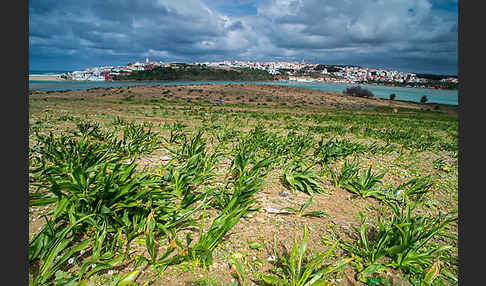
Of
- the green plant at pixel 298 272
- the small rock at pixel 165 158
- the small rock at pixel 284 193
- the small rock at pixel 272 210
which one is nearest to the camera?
the green plant at pixel 298 272

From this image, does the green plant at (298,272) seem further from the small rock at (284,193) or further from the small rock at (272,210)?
the small rock at (284,193)

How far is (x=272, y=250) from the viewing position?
8.01ft

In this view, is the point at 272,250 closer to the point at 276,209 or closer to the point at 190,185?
the point at 276,209

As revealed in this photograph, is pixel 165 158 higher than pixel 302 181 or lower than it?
higher

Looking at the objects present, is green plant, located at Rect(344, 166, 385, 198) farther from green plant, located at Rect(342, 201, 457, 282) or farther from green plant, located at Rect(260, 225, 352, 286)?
green plant, located at Rect(260, 225, 352, 286)

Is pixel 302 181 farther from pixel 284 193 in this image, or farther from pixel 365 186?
pixel 365 186

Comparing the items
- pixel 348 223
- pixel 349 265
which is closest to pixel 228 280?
pixel 349 265

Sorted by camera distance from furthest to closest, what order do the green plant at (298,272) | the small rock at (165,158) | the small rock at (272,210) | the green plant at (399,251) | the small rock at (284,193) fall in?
1. the small rock at (165,158)
2. the small rock at (284,193)
3. the small rock at (272,210)
4. the green plant at (399,251)
5. the green plant at (298,272)

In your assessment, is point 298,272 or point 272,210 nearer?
point 298,272

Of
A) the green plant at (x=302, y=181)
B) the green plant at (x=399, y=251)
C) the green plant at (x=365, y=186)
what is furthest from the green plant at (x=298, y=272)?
the green plant at (x=365, y=186)

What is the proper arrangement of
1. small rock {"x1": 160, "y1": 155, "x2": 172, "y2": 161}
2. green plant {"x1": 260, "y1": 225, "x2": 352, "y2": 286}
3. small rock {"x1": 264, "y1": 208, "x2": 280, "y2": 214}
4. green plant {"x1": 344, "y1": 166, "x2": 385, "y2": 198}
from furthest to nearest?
1. small rock {"x1": 160, "y1": 155, "x2": 172, "y2": 161}
2. green plant {"x1": 344, "y1": 166, "x2": 385, "y2": 198}
3. small rock {"x1": 264, "y1": 208, "x2": 280, "y2": 214}
4. green plant {"x1": 260, "y1": 225, "x2": 352, "y2": 286}

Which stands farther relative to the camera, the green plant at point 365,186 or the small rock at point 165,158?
the small rock at point 165,158

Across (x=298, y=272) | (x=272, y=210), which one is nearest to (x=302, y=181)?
(x=272, y=210)

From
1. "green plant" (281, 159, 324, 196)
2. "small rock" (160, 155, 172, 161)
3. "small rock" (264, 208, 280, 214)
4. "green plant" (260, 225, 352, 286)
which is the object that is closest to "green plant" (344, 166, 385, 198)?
"green plant" (281, 159, 324, 196)
